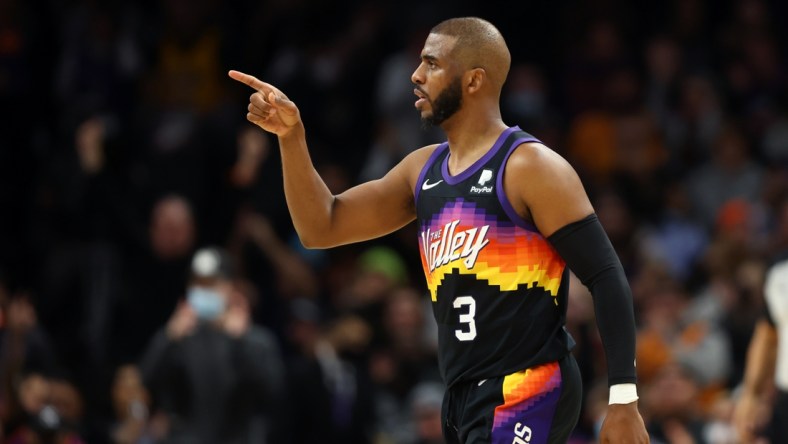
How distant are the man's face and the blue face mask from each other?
502 cm

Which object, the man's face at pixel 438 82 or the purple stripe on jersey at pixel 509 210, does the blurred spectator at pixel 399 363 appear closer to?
the man's face at pixel 438 82

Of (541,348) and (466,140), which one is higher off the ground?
(466,140)

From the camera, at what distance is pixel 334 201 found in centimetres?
545

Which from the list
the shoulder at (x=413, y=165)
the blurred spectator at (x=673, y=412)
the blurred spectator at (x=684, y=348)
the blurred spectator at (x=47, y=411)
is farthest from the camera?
the blurred spectator at (x=684, y=348)

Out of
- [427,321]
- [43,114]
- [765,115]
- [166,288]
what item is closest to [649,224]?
[765,115]

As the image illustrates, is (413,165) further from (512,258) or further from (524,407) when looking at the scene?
(524,407)

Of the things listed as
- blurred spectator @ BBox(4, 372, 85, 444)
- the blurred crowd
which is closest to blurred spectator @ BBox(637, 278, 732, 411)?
the blurred crowd

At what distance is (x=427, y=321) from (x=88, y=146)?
10.4ft

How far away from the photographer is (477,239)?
4992 mm

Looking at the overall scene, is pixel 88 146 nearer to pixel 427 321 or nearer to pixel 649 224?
pixel 427 321

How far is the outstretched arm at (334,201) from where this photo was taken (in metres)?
5.31

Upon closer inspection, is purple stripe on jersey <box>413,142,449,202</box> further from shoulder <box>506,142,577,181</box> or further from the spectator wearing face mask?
the spectator wearing face mask

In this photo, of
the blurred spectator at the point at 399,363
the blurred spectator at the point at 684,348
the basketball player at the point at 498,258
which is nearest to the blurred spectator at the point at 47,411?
the blurred spectator at the point at 399,363

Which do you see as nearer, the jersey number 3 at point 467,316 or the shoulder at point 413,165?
the jersey number 3 at point 467,316
